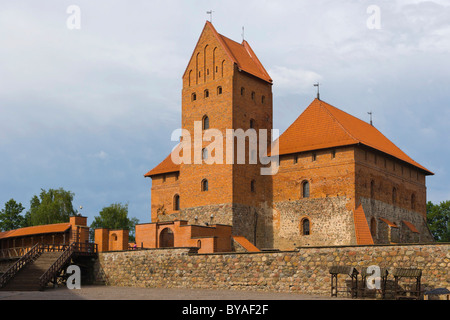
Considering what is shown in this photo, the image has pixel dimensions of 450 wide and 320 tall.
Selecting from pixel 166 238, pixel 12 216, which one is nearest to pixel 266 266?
pixel 166 238

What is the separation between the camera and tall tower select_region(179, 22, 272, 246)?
37406mm

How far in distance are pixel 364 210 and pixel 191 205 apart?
34.9ft

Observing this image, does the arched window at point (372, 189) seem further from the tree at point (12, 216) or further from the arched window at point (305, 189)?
the tree at point (12, 216)

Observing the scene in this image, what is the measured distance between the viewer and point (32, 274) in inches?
1189

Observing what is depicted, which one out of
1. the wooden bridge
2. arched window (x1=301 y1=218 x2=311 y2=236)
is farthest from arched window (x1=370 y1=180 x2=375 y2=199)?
the wooden bridge

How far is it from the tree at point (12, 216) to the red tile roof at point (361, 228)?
36.5 metres

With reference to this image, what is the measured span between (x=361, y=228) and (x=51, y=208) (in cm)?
3119

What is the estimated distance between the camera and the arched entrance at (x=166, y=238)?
118 ft

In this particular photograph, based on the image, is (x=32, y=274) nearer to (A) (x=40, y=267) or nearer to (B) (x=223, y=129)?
(A) (x=40, y=267)

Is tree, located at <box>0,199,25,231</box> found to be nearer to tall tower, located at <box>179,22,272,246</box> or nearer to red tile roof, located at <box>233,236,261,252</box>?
tall tower, located at <box>179,22,272,246</box>

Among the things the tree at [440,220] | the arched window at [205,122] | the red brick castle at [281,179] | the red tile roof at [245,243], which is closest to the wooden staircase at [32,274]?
the red brick castle at [281,179]

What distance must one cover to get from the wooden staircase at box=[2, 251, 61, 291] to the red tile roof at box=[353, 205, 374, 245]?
15973 mm
